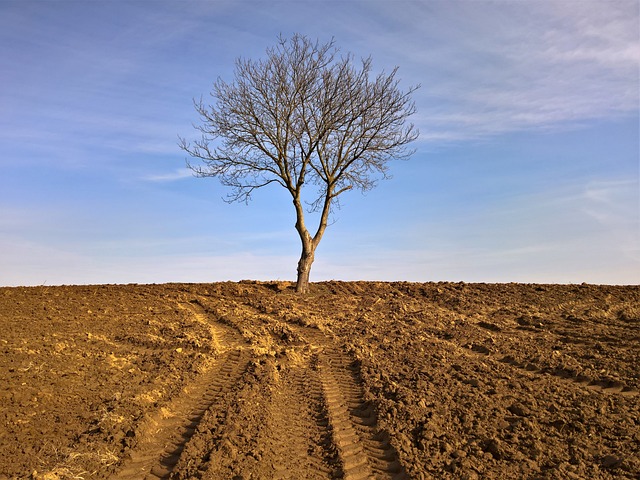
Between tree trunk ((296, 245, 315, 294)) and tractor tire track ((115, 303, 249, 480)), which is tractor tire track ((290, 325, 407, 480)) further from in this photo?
tree trunk ((296, 245, 315, 294))

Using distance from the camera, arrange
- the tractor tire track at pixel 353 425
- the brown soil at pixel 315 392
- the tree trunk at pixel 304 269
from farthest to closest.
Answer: the tree trunk at pixel 304 269
the brown soil at pixel 315 392
the tractor tire track at pixel 353 425

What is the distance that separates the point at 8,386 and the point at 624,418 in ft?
29.3

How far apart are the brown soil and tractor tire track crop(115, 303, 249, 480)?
0.09ft

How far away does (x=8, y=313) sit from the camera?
13953mm

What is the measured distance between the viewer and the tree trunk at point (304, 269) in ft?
61.2

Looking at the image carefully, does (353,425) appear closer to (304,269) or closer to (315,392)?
(315,392)

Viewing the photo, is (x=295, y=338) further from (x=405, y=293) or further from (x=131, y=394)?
(x=405, y=293)

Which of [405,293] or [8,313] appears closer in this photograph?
[8,313]

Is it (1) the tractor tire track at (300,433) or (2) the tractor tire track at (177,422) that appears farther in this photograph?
(2) the tractor tire track at (177,422)

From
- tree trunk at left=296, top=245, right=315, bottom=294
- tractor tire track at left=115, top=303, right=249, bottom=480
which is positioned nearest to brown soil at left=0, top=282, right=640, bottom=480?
tractor tire track at left=115, top=303, right=249, bottom=480

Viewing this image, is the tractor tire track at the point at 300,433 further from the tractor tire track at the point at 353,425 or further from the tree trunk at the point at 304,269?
the tree trunk at the point at 304,269

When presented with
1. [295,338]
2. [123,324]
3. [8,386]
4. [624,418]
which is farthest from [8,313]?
[624,418]

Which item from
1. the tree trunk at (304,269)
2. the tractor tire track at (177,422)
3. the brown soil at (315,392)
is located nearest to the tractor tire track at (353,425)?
the brown soil at (315,392)

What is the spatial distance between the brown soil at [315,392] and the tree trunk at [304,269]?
3045mm
